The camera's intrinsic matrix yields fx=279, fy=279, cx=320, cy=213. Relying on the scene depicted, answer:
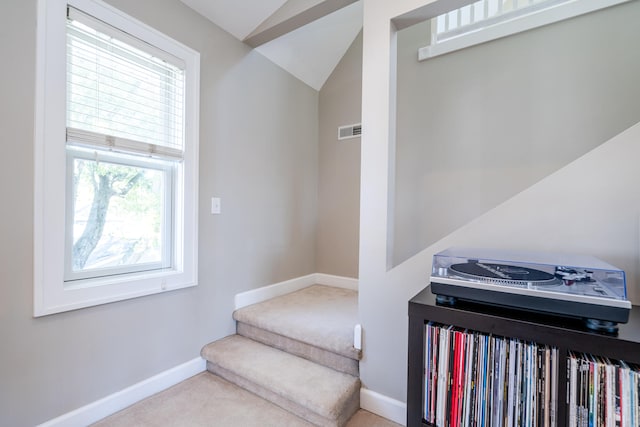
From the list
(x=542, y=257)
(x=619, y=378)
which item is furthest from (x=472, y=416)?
(x=542, y=257)

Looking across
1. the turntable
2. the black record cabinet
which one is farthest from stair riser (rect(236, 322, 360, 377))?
the turntable

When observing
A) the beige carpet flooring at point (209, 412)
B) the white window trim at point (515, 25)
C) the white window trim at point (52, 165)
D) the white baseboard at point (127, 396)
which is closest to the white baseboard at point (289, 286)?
the white baseboard at point (127, 396)

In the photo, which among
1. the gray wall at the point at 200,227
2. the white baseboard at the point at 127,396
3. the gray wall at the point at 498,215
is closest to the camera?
the gray wall at the point at 498,215

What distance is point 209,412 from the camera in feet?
5.16

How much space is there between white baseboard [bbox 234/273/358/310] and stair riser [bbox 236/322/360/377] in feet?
0.67

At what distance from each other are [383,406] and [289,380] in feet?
1.78

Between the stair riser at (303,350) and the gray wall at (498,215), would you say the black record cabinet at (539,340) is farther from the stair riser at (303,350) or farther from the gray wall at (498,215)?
the stair riser at (303,350)

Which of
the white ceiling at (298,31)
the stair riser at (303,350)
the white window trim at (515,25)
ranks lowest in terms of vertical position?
the stair riser at (303,350)

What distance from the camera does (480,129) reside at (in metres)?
2.16

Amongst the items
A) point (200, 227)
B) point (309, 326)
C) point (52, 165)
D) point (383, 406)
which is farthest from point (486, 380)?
point (52, 165)

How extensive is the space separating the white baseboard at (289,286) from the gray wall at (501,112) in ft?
2.62

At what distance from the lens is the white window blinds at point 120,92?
4.78 ft

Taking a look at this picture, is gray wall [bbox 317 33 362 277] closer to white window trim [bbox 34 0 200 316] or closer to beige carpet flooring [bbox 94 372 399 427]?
beige carpet flooring [bbox 94 372 399 427]

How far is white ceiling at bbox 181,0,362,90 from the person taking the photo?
1.99 meters
